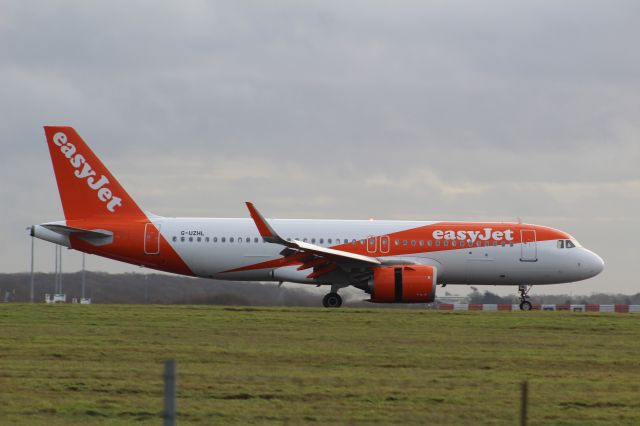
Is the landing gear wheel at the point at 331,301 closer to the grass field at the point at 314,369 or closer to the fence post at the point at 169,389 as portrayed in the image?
the grass field at the point at 314,369

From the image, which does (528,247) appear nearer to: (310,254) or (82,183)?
(310,254)

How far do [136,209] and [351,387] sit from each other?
23351 millimetres

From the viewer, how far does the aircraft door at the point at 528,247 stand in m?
37.2

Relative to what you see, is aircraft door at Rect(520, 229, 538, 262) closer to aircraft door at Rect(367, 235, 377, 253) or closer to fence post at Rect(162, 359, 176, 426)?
aircraft door at Rect(367, 235, 377, 253)

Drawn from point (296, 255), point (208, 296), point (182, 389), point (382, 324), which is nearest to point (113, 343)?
point (182, 389)

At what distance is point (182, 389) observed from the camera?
1453 centimetres

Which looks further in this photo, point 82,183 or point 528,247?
point 82,183

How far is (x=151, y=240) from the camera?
3650cm

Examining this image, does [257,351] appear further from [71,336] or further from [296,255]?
[296,255]

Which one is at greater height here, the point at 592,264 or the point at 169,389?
the point at 592,264

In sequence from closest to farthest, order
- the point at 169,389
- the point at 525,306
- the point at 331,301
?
the point at 169,389 < the point at 331,301 < the point at 525,306

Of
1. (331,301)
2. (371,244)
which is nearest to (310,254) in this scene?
(331,301)

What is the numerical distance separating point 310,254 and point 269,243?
1955 millimetres

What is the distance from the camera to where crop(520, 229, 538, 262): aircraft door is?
3719 centimetres
